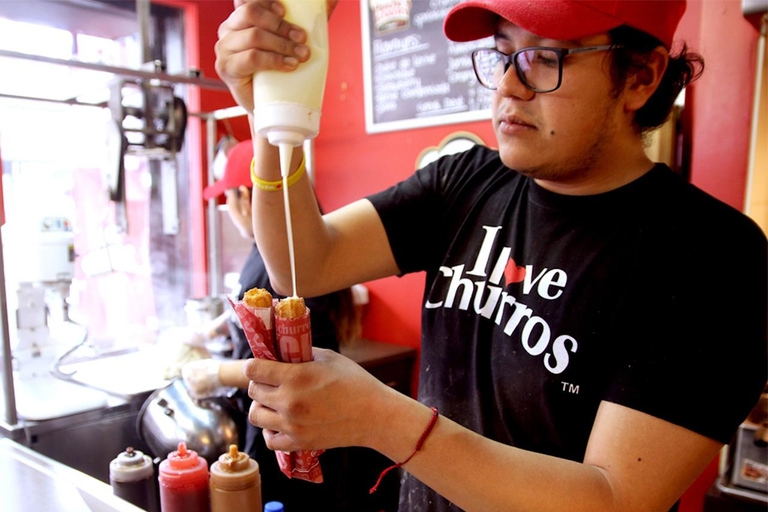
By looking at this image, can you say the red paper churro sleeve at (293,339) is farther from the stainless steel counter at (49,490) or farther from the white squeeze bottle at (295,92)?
the stainless steel counter at (49,490)

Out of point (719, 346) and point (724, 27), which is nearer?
point (719, 346)

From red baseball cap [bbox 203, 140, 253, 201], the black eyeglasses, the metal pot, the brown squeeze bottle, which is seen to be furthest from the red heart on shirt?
red baseball cap [bbox 203, 140, 253, 201]

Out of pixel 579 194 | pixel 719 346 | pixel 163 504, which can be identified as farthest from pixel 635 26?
pixel 163 504

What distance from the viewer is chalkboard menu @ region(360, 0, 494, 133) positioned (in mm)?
2564

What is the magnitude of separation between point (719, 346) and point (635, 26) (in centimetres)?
51

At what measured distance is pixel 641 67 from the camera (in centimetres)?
97

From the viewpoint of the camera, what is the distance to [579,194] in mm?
1007

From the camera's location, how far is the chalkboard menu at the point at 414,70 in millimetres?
2564

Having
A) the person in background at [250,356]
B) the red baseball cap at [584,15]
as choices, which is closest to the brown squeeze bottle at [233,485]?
the person in background at [250,356]

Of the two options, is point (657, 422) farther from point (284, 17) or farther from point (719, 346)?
point (284, 17)

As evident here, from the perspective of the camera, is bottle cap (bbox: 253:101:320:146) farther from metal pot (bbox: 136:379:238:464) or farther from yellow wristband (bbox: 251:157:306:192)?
metal pot (bbox: 136:379:238:464)

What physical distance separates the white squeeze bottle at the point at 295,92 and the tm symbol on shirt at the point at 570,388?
18.8 inches

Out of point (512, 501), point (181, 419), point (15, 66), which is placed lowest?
point (181, 419)

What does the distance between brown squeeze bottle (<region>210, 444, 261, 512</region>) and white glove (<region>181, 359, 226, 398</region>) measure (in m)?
0.76
